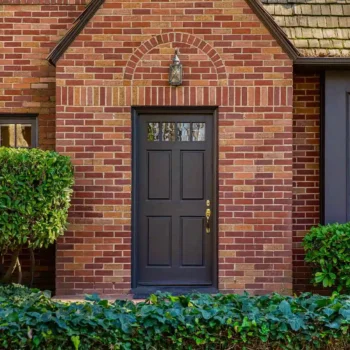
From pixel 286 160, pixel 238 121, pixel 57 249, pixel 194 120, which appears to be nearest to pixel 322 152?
pixel 286 160

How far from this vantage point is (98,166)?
7.15m

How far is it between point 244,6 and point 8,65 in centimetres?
295

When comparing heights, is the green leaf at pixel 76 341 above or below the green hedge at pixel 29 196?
below

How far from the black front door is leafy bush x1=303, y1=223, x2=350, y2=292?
3.99ft

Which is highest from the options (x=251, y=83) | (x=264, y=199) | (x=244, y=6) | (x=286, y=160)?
(x=244, y=6)

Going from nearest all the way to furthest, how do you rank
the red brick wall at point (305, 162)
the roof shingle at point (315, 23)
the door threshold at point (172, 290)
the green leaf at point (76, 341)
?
the green leaf at point (76, 341) → the door threshold at point (172, 290) → the roof shingle at point (315, 23) → the red brick wall at point (305, 162)

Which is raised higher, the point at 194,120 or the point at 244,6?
the point at 244,6

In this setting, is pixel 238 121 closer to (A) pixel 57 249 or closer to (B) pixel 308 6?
(B) pixel 308 6

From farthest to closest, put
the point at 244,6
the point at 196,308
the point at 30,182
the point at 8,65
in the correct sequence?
the point at 8,65
the point at 244,6
the point at 30,182
the point at 196,308

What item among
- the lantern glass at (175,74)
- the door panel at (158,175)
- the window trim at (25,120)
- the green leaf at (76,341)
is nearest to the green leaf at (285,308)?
the green leaf at (76,341)

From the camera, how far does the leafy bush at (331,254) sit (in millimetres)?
6633

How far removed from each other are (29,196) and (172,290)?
2.05 meters

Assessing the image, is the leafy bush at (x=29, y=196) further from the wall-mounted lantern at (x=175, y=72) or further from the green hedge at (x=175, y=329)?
the green hedge at (x=175, y=329)

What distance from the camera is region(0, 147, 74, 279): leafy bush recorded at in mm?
6359
